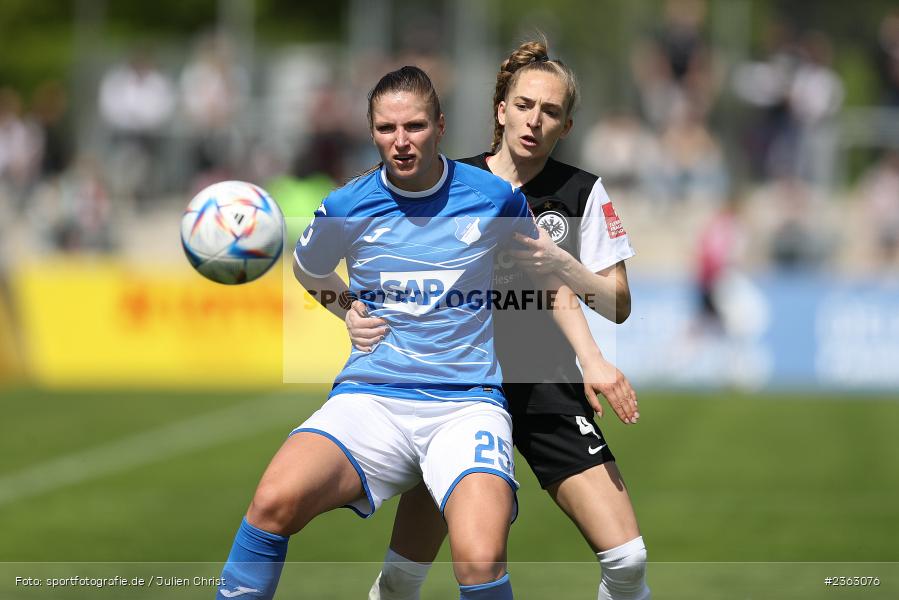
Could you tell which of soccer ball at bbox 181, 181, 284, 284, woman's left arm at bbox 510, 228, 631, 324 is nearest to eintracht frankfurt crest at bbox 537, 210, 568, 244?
woman's left arm at bbox 510, 228, 631, 324

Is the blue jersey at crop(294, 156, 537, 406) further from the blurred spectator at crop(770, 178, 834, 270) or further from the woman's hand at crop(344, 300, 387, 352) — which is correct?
the blurred spectator at crop(770, 178, 834, 270)

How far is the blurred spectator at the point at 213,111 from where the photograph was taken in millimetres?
22188

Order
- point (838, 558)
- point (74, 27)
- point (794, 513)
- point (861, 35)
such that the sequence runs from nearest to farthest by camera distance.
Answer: point (838, 558) < point (794, 513) < point (861, 35) < point (74, 27)

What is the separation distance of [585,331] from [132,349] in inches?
541

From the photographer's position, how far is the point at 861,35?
26078 mm

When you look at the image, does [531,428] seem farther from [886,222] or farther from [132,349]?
[886,222]

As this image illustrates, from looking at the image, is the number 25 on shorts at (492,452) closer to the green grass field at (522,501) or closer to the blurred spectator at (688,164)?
the green grass field at (522,501)

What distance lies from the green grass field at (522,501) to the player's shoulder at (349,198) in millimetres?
2581

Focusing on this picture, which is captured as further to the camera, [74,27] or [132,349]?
[74,27]

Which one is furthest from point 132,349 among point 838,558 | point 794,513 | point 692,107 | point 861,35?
point 861,35

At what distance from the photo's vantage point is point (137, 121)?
22266 mm

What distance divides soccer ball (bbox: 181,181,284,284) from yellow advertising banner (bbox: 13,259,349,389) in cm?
1228

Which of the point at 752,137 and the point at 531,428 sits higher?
the point at 752,137

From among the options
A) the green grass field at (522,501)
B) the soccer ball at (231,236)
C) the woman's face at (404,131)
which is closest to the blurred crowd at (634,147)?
the green grass field at (522,501)
